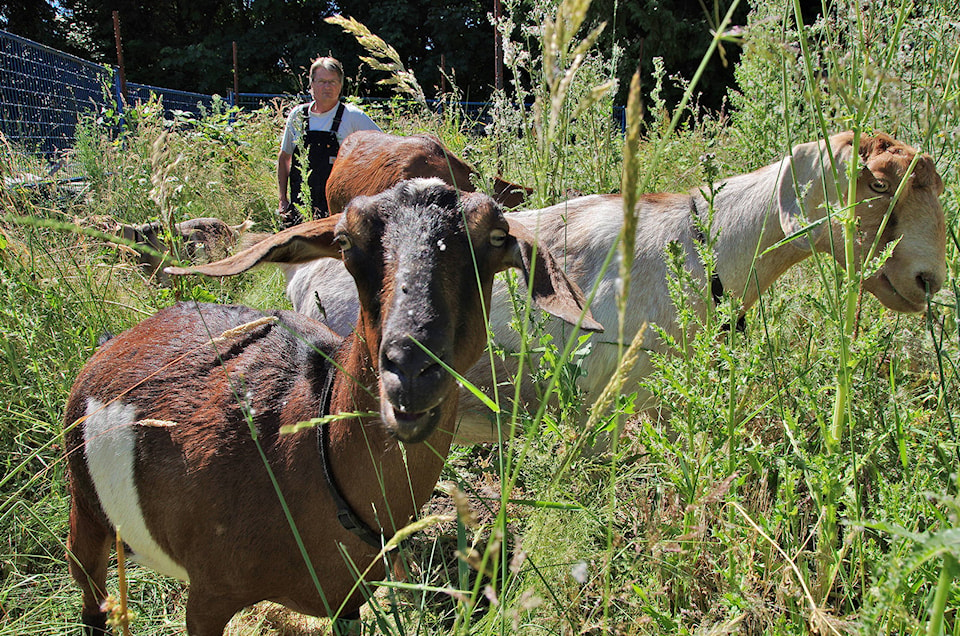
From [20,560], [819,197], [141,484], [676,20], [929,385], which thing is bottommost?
[20,560]

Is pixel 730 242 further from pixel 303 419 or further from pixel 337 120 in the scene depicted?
pixel 337 120

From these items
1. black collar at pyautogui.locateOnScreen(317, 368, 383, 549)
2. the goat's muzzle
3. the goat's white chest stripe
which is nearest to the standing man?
the goat's white chest stripe

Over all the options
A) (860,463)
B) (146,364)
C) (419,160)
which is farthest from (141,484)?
(419,160)

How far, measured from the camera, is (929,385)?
2389mm

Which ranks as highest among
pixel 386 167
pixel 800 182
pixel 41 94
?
pixel 41 94

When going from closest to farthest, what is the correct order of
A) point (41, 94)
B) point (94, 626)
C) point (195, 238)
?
point (94, 626) → point (195, 238) → point (41, 94)

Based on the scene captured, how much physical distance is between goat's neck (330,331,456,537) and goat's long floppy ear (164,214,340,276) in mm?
307

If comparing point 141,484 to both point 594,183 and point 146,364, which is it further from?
point 594,183

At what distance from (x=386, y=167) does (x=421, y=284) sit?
112 inches

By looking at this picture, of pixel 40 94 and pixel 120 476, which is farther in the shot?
pixel 40 94

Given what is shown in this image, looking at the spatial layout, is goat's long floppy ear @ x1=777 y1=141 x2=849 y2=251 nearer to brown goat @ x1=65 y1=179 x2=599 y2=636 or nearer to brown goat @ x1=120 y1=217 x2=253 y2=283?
brown goat @ x1=65 y1=179 x2=599 y2=636

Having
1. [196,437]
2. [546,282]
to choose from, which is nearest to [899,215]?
[546,282]

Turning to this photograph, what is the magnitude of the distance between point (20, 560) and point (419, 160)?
117 inches

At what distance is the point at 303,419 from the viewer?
6.26 feet
